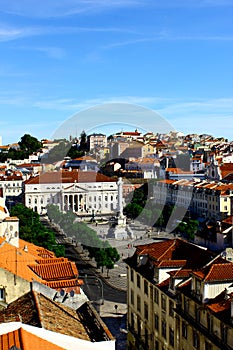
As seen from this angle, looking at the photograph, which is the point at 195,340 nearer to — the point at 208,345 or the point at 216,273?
the point at 208,345

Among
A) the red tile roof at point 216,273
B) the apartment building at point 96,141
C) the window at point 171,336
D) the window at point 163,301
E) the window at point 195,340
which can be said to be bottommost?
the window at point 171,336

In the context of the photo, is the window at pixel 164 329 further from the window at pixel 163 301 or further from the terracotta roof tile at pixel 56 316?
the terracotta roof tile at pixel 56 316

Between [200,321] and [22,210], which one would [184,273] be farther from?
[22,210]

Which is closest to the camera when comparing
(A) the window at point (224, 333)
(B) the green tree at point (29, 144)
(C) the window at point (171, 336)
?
(A) the window at point (224, 333)

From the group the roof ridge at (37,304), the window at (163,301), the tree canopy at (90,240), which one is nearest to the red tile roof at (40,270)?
the roof ridge at (37,304)

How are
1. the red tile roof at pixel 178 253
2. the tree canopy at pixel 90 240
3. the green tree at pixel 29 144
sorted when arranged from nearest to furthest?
the red tile roof at pixel 178 253 < the tree canopy at pixel 90 240 < the green tree at pixel 29 144

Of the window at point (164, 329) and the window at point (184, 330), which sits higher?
the window at point (184, 330)
